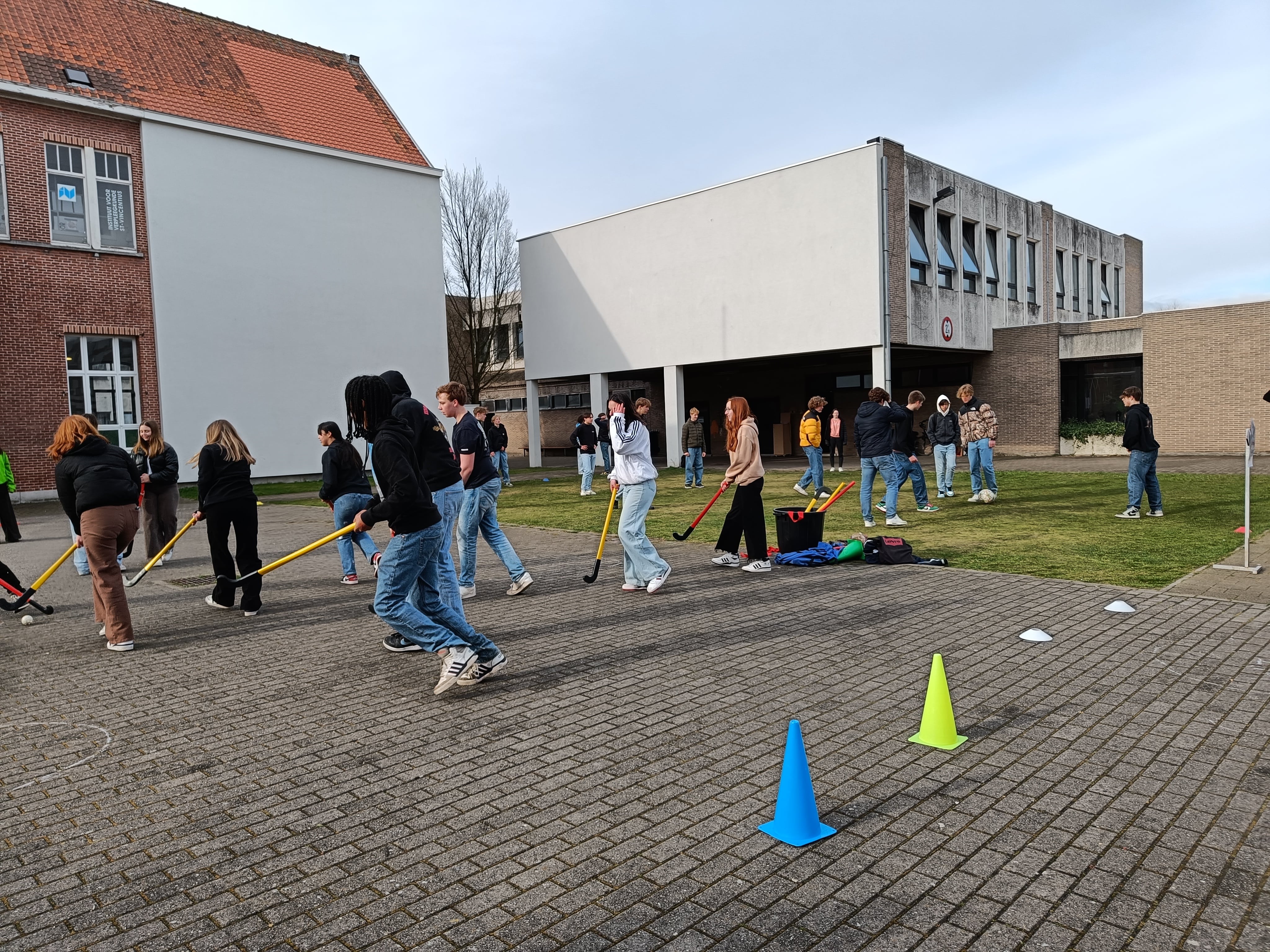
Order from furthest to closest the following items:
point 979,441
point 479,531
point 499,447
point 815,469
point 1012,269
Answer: point 1012,269
point 499,447
point 815,469
point 979,441
point 479,531

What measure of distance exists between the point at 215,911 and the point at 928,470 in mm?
23652

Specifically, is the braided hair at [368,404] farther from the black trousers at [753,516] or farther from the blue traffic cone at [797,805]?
the black trousers at [753,516]

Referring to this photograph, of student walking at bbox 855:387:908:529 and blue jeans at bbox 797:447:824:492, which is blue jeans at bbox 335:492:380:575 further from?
blue jeans at bbox 797:447:824:492

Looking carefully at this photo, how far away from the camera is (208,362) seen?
82.2 feet

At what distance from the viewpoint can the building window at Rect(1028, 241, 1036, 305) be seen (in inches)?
1281

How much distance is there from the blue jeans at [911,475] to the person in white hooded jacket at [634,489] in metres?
5.21

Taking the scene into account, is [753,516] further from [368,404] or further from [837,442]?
[837,442]

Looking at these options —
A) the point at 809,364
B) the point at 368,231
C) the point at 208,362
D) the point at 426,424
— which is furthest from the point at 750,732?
the point at 809,364


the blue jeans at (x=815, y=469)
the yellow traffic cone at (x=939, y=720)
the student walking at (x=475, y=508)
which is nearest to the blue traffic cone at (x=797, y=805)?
the yellow traffic cone at (x=939, y=720)

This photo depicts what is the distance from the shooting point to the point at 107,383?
23344mm

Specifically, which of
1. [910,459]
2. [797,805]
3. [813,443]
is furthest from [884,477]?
[797,805]

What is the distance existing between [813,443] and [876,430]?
4.12 metres

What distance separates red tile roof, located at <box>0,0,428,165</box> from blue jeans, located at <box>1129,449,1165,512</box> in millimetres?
24586

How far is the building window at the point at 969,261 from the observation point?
93.8 feet
